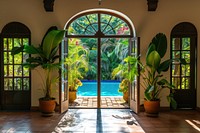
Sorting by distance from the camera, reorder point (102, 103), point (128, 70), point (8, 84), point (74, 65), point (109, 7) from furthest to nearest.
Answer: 1. point (74, 65)
2. point (102, 103)
3. point (128, 70)
4. point (8, 84)
5. point (109, 7)

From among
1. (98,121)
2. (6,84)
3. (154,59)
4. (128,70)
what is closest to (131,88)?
(128,70)

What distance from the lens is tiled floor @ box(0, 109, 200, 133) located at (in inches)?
196

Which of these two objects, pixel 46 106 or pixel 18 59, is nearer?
pixel 46 106

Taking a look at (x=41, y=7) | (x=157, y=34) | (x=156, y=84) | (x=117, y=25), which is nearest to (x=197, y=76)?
(x=156, y=84)

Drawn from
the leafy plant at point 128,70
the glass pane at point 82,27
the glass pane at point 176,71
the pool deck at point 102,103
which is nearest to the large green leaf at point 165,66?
→ the leafy plant at point 128,70

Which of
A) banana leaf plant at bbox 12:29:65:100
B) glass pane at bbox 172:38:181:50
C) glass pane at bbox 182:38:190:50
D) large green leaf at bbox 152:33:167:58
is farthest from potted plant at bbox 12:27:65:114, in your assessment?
glass pane at bbox 182:38:190:50

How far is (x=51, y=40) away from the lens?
5.93 metres

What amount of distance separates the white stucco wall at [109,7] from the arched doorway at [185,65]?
0.80ft

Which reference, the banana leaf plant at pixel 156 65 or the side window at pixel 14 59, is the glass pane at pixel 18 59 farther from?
the banana leaf plant at pixel 156 65

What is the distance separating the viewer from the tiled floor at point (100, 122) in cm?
498

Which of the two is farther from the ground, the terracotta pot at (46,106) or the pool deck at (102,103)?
the terracotta pot at (46,106)

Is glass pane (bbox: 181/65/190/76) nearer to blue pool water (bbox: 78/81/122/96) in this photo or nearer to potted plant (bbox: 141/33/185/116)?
potted plant (bbox: 141/33/185/116)

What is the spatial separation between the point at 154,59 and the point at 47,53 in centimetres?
261

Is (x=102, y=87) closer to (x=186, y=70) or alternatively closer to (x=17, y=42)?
(x=186, y=70)
